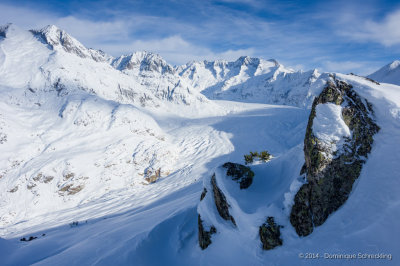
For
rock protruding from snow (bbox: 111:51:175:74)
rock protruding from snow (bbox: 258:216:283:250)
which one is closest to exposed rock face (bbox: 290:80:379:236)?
rock protruding from snow (bbox: 258:216:283:250)

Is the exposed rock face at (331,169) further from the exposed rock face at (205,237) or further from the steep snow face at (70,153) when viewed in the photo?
the steep snow face at (70,153)

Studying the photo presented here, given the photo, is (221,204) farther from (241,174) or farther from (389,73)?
(389,73)

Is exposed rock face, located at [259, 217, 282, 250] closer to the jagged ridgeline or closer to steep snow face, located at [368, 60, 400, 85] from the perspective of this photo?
the jagged ridgeline

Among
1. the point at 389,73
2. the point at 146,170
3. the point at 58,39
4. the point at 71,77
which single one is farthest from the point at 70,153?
the point at 389,73

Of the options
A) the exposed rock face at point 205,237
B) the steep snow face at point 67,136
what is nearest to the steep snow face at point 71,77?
the steep snow face at point 67,136

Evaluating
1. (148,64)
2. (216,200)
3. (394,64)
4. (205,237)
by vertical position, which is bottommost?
(205,237)

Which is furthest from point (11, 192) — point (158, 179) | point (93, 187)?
point (158, 179)

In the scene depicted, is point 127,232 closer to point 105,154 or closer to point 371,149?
point 371,149
